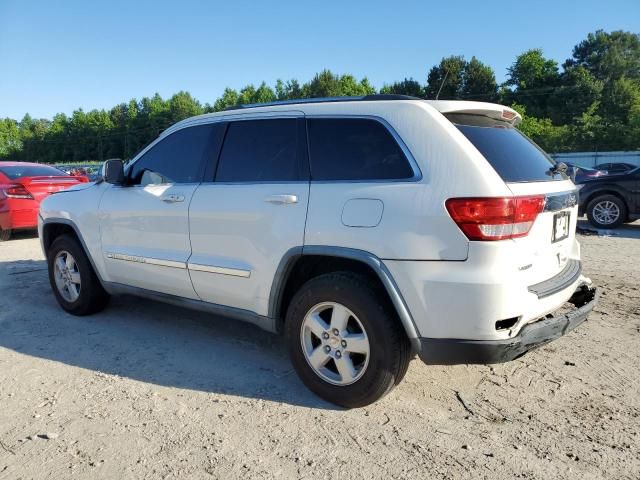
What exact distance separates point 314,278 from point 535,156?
1636mm

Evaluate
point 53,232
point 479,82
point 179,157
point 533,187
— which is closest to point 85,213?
point 53,232

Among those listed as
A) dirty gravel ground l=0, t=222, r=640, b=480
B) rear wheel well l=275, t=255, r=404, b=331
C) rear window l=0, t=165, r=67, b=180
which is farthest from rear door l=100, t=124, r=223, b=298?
rear window l=0, t=165, r=67, b=180

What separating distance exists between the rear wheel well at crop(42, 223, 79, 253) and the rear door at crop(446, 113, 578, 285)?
3912 millimetres

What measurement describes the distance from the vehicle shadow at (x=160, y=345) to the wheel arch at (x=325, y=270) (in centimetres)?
49

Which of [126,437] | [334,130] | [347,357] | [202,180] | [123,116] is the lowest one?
[126,437]

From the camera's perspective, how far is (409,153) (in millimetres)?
2740

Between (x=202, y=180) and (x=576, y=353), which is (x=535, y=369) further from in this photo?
(x=202, y=180)

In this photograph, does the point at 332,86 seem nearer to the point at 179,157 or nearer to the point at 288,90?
the point at 288,90

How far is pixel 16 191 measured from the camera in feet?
Result: 29.0

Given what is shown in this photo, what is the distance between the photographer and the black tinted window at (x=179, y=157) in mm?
3797

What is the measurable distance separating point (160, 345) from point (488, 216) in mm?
2887

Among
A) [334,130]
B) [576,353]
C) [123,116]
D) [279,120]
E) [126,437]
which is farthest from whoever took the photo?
[123,116]

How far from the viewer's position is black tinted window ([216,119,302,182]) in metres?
3.28

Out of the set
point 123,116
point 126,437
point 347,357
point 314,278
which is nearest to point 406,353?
point 347,357
